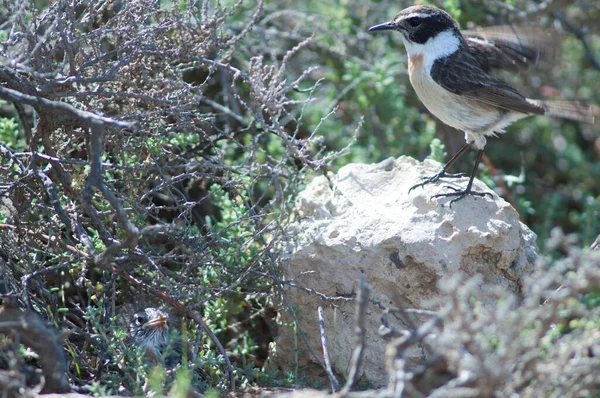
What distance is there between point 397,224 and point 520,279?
824 mm

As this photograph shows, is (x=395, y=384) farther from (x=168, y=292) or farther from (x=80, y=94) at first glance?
(x=80, y=94)

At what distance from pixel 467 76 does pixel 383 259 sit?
1618 millimetres

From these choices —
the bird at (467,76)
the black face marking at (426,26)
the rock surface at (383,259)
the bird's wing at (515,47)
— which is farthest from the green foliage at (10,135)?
the bird's wing at (515,47)

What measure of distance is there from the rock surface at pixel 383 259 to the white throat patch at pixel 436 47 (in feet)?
3.60

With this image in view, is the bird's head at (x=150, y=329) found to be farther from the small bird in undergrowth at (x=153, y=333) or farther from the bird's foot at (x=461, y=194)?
the bird's foot at (x=461, y=194)

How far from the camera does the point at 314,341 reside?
4.39m

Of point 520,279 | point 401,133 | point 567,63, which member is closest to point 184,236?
point 520,279

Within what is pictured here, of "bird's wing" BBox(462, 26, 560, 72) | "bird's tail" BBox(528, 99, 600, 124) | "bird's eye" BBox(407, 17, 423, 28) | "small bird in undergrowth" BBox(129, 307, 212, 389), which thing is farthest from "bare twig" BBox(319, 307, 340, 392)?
"bird's wing" BBox(462, 26, 560, 72)

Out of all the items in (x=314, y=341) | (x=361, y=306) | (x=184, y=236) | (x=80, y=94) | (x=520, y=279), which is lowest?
(x=314, y=341)

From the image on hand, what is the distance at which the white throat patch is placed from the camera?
5137mm

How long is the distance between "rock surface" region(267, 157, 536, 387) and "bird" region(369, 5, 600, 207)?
472 mm

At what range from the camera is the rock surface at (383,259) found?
13.7 feet

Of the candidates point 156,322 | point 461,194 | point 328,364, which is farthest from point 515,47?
point 156,322

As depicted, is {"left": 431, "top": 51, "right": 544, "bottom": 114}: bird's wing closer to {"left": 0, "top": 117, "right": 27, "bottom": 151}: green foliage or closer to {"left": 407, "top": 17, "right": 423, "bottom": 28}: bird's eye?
{"left": 407, "top": 17, "right": 423, "bottom": 28}: bird's eye
